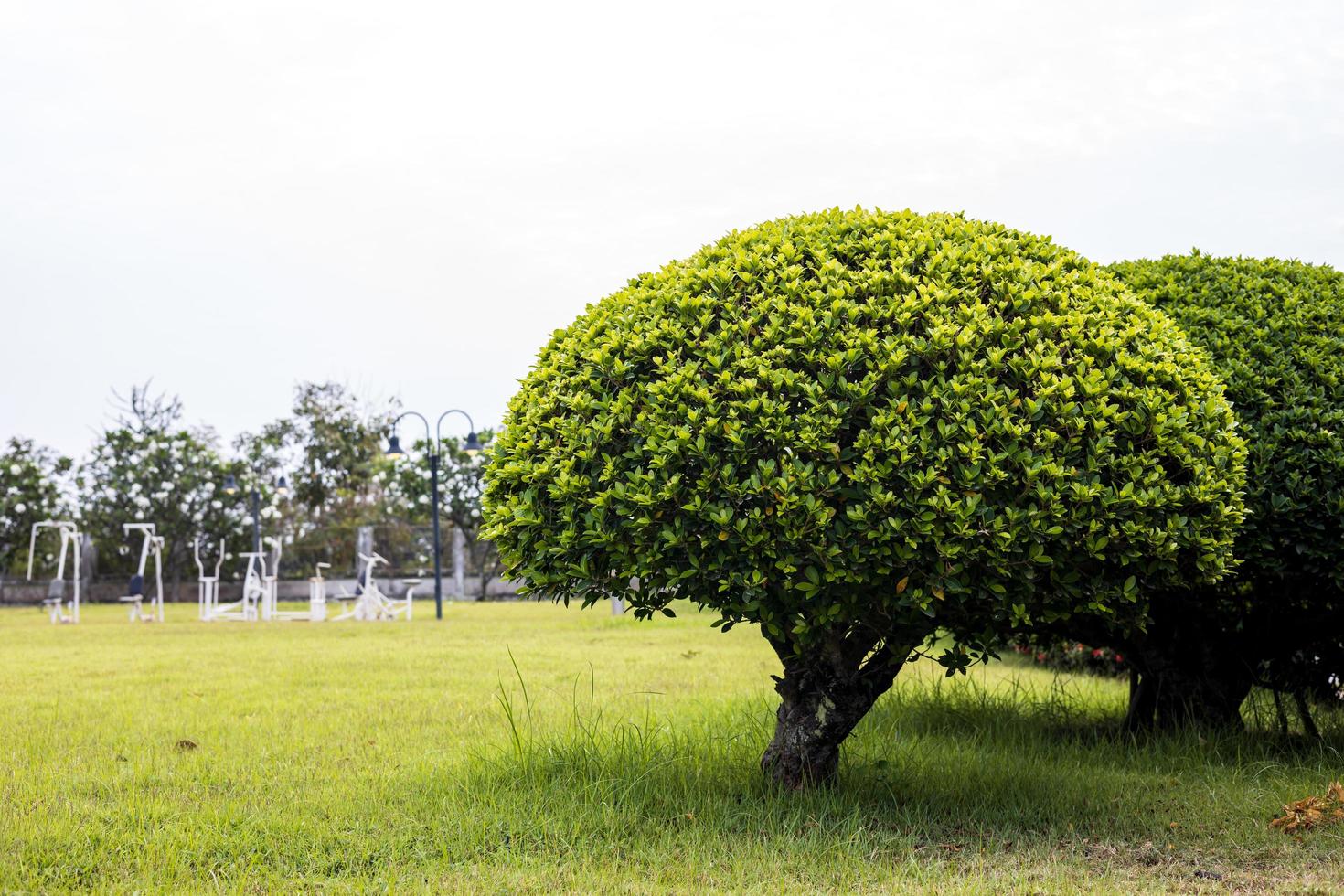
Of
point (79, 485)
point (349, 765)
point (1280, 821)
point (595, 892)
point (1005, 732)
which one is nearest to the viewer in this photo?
point (595, 892)

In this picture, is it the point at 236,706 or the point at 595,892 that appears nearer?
the point at 595,892

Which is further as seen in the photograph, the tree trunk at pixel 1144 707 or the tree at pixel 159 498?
the tree at pixel 159 498

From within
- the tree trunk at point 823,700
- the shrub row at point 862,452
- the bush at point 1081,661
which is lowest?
the bush at point 1081,661

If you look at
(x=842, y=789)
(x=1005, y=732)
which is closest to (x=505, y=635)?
(x=1005, y=732)

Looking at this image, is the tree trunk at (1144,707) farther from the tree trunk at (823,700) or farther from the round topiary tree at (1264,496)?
the tree trunk at (823,700)

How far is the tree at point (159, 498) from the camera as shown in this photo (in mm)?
34562

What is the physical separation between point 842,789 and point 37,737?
16.5 ft

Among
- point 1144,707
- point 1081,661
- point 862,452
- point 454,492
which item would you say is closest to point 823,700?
point 862,452

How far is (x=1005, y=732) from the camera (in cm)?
643

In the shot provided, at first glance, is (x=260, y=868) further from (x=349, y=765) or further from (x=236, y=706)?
(x=236, y=706)

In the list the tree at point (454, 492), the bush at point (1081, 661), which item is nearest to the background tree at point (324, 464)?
the tree at point (454, 492)

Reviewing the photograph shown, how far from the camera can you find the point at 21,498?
34.5 meters

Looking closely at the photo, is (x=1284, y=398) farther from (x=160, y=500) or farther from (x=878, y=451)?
(x=160, y=500)

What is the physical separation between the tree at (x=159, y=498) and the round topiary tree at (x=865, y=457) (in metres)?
33.4
